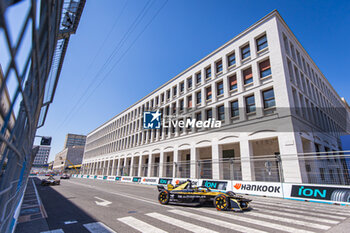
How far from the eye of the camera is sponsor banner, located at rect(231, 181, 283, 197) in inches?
474

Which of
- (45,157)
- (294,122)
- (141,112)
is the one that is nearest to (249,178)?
(294,122)

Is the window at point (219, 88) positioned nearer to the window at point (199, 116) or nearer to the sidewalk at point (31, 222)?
the window at point (199, 116)

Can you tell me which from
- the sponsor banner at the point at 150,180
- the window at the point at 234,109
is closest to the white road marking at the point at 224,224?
the window at the point at 234,109

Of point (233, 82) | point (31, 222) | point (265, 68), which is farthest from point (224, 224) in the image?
point (233, 82)

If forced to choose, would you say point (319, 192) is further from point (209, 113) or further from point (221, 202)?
point (209, 113)

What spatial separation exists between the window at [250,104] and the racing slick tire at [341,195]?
1028 centimetres

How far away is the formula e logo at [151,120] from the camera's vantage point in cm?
3339

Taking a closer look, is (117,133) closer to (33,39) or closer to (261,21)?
(261,21)

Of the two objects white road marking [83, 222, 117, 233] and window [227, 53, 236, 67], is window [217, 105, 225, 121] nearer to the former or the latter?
window [227, 53, 236, 67]

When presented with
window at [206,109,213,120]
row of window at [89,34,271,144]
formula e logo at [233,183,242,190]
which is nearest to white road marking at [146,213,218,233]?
formula e logo at [233,183,242,190]

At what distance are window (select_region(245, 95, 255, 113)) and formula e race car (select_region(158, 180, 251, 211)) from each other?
41.2ft

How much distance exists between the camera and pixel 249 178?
16.6 metres

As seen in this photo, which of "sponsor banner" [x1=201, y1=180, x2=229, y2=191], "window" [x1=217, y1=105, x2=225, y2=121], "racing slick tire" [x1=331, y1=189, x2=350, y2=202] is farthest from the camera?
"window" [x1=217, y1=105, x2=225, y2=121]

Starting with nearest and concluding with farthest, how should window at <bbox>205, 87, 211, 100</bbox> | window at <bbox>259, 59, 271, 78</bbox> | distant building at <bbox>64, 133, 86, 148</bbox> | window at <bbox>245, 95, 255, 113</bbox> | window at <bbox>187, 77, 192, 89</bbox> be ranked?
window at <bbox>259, 59, 271, 78</bbox> → window at <bbox>245, 95, 255, 113</bbox> → window at <bbox>205, 87, 211, 100</bbox> → window at <bbox>187, 77, 192, 89</bbox> → distant building at <bbox>64, 133, 86, 148</bbox>
